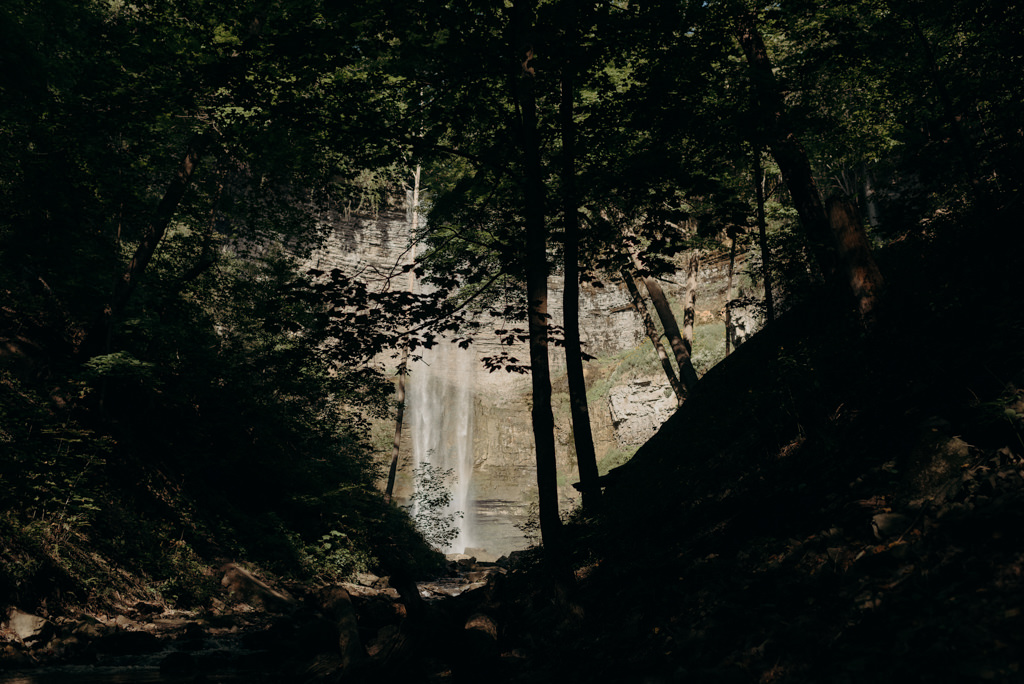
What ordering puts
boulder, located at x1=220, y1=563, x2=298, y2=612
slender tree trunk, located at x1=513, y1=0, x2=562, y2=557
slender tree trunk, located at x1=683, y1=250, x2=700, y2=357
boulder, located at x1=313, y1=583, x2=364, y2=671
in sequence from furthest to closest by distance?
1. slender tree trunk, located at x1=683, y1=250, x2=700, y2=357
2. boulder, located at x1=220, y1=563, x2=298, y2=612
3. slender tree trunk, located at x1=513, y1=0, x2=562, y2=557
4. boulder, located at x1=313, y1=583, x2=364, y2=671

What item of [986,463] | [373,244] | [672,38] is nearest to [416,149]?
[672,38]

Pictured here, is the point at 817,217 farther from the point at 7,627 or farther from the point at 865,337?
the point at 7,627

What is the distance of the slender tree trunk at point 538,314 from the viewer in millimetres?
7445

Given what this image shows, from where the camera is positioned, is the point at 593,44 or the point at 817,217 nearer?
the point at 593,44

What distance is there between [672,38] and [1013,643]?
7.20 meters

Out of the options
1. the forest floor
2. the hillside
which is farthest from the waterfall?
the hillside

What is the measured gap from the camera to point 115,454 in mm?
11625

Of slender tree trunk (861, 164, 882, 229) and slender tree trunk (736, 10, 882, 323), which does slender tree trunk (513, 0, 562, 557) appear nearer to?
slender tree trunk (736, 10, 882, 323)

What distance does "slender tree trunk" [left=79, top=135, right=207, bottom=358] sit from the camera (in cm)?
1136

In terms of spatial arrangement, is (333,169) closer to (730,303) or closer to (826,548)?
(730,303)

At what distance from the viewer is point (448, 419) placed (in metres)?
46.9

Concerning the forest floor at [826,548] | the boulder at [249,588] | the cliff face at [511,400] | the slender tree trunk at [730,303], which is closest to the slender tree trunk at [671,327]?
the slender tree trunk at [730,303]

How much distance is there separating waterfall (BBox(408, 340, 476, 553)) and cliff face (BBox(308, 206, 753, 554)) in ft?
0.33

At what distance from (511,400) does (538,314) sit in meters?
41.3
